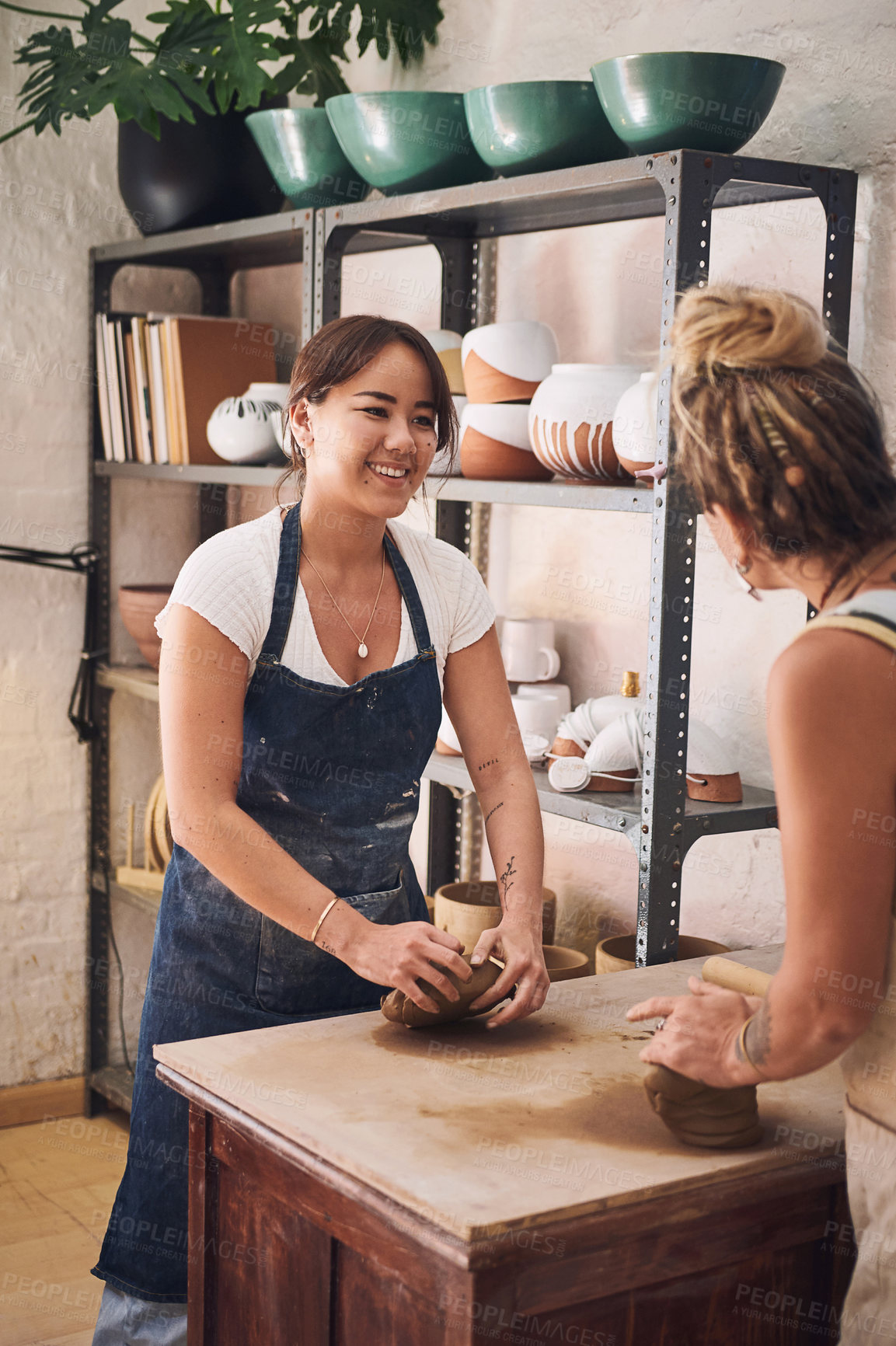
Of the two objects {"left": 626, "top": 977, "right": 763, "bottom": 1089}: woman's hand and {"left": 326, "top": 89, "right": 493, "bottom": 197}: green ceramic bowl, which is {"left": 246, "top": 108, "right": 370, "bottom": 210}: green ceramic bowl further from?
{"left": 626, "top": 977, "right": 763, "bottom": 1089}: woman's hand

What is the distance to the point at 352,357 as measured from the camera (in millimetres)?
1785

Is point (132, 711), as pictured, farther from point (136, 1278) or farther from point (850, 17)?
point (850, 17)

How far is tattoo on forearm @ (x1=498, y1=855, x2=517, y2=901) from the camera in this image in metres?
1.79

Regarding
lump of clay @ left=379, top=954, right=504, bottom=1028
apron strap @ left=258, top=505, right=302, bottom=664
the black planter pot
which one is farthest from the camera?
the black planter pot

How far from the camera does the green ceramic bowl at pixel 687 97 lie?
191 centimetres

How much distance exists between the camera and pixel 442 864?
9.69ft

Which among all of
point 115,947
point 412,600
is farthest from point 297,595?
point 115,947

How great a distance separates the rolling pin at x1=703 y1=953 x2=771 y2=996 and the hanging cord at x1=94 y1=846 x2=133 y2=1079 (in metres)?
2.10

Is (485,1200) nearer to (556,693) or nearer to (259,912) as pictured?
(259,912)

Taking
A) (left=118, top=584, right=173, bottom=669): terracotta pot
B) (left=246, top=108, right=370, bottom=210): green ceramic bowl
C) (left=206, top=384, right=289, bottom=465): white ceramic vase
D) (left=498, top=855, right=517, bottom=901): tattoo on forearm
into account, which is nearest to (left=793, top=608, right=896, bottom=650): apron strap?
(left=498, top=855, right=517, bottom=901): tattoo on forearm

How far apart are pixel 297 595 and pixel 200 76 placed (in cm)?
148

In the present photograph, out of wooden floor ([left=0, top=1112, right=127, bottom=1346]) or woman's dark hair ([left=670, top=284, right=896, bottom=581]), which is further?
wooden floor ([left=0, top=1112, right=127, bottom=1346])

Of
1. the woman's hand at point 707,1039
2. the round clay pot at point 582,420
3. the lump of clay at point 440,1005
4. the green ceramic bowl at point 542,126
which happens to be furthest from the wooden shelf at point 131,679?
the woman's hand at point 707,1039

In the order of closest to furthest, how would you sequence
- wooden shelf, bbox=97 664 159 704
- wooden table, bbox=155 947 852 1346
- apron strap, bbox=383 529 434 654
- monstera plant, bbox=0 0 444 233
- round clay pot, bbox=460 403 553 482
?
wooden table, bbox=155 947 852 1346, apron strap, bbox=383 529 434 654, round clay pot, bbox=460 403 553 482, monstera plant, bbox=0 0 444 233, wooden shelf, bbox=97 664 159 704
